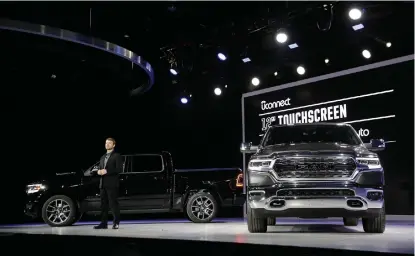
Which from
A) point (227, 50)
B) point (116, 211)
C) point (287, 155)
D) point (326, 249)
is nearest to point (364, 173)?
point (287, 155)

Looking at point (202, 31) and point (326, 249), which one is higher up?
point (202, 31)

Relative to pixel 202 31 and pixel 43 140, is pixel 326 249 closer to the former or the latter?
pixel 202 31

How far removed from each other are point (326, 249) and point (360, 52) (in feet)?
29.4

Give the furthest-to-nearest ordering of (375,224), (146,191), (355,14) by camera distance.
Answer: (146,191) < (355,14) < (375,224)

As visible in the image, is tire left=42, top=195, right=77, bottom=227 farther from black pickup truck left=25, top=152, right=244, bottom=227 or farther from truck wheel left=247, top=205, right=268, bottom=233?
truck wheel left=247, top=205, right=268, bottom=233

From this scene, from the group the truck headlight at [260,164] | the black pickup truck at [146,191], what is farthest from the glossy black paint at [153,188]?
the truck headlight at [260,164]

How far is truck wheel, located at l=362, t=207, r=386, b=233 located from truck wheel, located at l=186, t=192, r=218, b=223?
4.13 metres

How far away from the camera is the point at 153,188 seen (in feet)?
40.3

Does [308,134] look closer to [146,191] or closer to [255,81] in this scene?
[146,191]

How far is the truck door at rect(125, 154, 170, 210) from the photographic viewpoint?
12227mm

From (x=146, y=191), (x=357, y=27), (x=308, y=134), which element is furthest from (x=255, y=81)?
(x=308, y=134)

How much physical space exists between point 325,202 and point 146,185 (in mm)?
5178

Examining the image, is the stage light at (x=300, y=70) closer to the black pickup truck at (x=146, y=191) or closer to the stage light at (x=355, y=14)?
the stage light at (x=355, y=14)

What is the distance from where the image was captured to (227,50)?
13.9 meters
